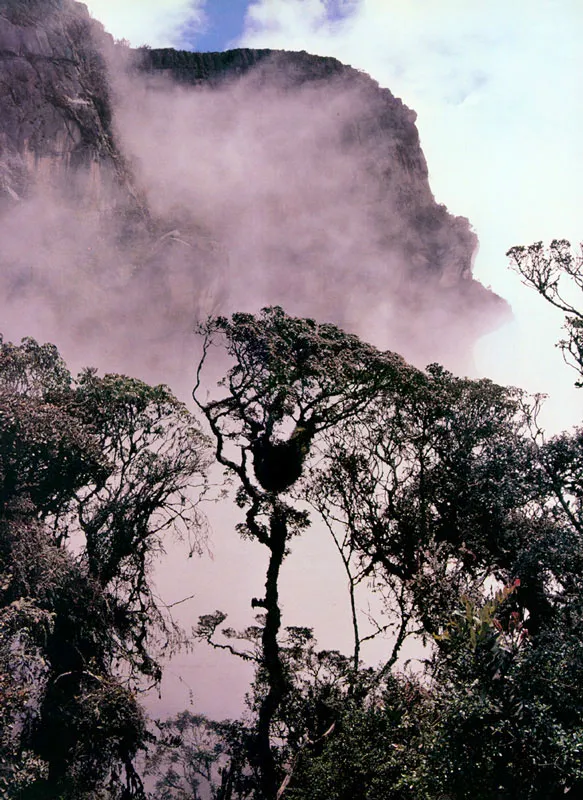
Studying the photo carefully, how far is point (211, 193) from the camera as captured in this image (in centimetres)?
6153

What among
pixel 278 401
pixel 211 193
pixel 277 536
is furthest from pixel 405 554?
pixel 211 193

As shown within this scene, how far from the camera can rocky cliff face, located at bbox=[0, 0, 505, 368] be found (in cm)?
4947

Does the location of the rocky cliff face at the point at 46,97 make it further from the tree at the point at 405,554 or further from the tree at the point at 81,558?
the tree at the point at 405,554

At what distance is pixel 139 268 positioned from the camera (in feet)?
180

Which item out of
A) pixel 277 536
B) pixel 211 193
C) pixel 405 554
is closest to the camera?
pixel 277 536

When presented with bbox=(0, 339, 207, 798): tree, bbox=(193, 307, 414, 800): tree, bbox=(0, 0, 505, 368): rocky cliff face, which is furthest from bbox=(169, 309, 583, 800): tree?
bbox=(0, 0, 505, 368): rocky cliff face

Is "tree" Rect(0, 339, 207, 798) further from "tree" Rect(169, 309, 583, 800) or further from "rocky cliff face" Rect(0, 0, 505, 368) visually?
"rocky cliff face" Rect(0, 0, 505, 368)

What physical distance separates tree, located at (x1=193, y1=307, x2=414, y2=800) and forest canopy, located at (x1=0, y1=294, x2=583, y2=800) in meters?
0.06

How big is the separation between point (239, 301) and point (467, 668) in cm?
5400

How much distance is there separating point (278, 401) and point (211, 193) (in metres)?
52.3

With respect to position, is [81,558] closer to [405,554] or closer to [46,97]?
[405,554]

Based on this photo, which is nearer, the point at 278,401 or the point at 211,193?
the point at 278,401

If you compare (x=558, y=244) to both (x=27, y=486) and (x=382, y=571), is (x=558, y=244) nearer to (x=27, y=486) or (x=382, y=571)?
(x=382, y=571)

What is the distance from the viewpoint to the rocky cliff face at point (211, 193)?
49469 mm
